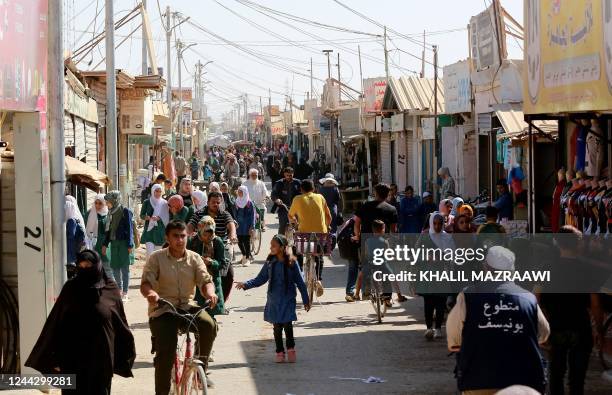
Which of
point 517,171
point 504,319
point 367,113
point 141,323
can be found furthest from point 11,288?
point 367,113

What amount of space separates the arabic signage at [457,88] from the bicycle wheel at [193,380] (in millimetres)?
19335

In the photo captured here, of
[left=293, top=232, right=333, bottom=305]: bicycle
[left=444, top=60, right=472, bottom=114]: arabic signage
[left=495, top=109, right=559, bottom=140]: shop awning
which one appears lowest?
[left=293, top=232, right=333, bottom=305]: bicycle

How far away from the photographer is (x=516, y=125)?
66.8 feet

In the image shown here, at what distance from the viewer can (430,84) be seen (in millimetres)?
36281

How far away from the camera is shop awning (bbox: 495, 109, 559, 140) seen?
63.8 feet

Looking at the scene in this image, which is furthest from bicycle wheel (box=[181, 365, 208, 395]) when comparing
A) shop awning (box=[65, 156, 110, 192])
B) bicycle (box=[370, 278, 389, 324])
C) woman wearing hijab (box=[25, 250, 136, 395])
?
shop awning (box=[65, 156, 110, 192])

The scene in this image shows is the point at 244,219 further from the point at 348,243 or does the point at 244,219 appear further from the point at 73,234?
the point at 73,234

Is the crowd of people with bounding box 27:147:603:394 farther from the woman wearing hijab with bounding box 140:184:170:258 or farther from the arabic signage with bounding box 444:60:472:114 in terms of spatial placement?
the arabic signage with bounding box 444:60:472:114

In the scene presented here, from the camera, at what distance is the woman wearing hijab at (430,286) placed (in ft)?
46.6

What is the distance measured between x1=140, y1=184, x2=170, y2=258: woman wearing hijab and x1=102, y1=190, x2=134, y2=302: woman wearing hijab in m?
2.55

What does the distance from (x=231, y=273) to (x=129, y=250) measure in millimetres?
3559

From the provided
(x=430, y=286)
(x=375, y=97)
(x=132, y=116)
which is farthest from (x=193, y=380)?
(x=375, y=97)

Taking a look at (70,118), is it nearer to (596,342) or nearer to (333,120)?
(596,342)

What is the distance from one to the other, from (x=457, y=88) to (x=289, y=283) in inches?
693
